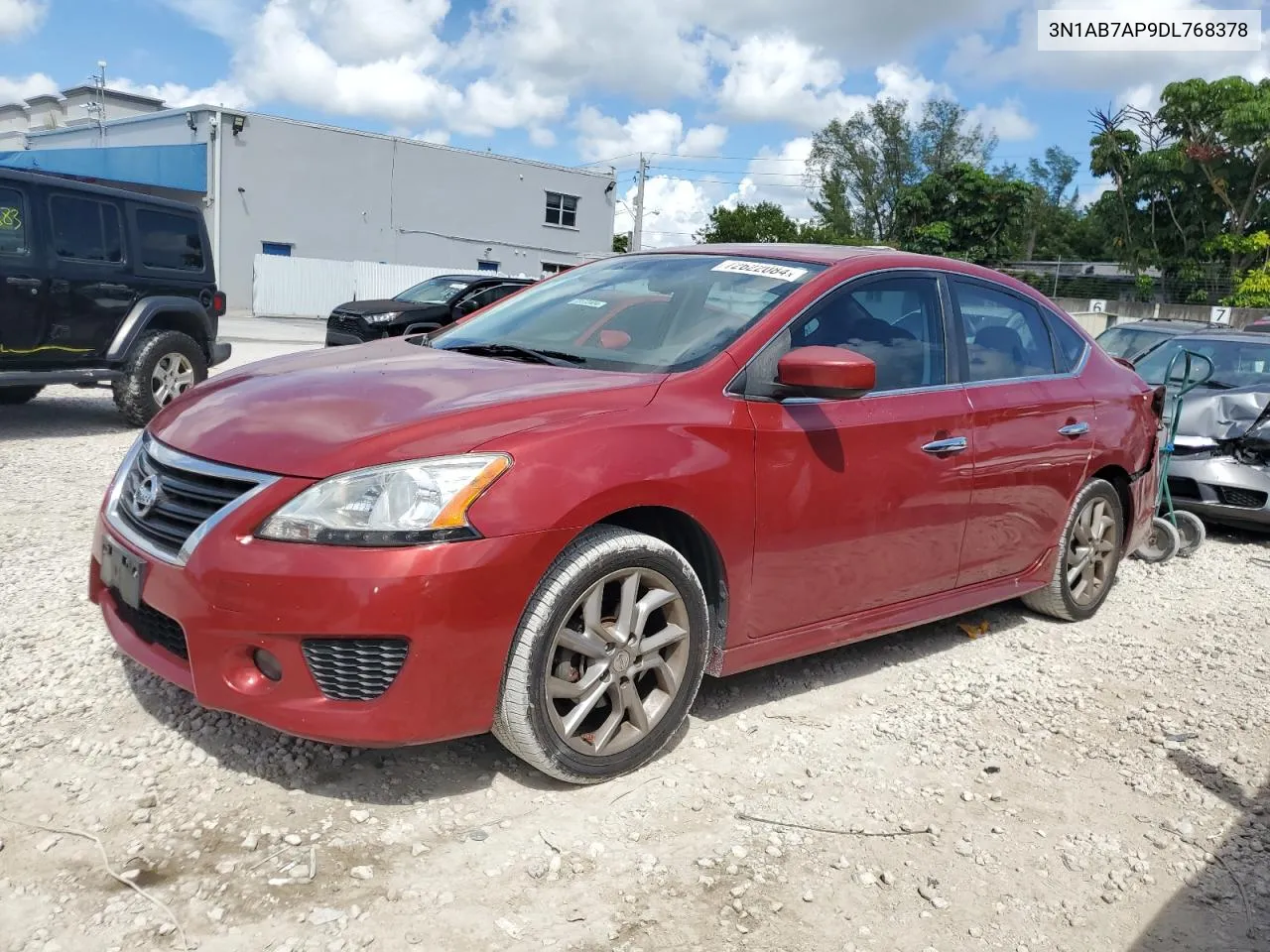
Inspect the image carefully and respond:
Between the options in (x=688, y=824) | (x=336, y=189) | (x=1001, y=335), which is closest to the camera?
(x=688, y=824)

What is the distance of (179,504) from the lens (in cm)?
297

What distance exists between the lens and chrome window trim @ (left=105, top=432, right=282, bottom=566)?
280 cm

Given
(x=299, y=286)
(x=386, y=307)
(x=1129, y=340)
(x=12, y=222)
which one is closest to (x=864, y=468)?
(x=12, y=222)

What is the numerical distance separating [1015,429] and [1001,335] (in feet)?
1.50

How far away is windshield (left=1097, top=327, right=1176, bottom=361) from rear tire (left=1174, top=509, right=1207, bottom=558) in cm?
302

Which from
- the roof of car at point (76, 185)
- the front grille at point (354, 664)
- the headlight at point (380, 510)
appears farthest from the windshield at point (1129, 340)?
the front grille at point (354, 664)

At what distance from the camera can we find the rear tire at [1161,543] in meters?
6.69

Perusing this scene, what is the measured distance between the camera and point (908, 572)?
159 inches

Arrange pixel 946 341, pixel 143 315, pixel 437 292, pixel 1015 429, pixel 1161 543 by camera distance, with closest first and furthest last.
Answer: pixel 946 341
pixel 1015 429
pixel 1161 543
pixel 143 315
pixel 437 292

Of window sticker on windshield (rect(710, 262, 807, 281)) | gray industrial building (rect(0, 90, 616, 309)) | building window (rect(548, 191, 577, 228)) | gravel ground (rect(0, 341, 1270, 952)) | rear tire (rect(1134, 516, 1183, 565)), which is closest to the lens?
gravel ground (rect(0, 341, 1270, 952))

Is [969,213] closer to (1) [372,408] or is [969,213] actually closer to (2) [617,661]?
(2) [617,661]

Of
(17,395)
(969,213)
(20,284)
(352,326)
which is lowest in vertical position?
(17,395)

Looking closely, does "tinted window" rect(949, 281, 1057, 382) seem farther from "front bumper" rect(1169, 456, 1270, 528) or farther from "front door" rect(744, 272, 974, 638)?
"front bumper" rect(1169, 456, 1270, 528)

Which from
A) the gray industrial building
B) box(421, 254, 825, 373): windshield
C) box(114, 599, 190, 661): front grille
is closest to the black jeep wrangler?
box(421, 254, 825, 373): windshield
